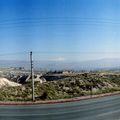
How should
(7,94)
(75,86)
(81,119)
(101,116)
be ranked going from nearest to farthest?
(81,119)
(101,116)
(7,94)
(75,86)

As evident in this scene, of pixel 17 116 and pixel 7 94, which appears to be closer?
pixel 17 116

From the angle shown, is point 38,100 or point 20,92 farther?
point 20,92

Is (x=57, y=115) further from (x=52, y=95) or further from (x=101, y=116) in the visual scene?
(x=52, y=95)

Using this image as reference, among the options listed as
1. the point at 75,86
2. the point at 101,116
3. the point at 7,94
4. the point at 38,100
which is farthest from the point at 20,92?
the point at 101,116

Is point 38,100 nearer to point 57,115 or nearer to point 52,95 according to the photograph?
point 52,95

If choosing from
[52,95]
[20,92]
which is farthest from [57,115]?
[20,92]

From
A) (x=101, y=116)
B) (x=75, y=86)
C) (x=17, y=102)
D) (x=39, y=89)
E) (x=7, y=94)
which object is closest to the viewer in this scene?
(x=101, y=116)

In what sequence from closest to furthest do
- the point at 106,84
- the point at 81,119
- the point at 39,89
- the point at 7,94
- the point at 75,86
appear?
the point at 81,119 → the point at 7,94 → the point at 39,89 → the point at 75,86 → the point at 106,84

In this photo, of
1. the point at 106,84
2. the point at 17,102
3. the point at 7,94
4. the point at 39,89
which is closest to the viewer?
the point at 17,102
